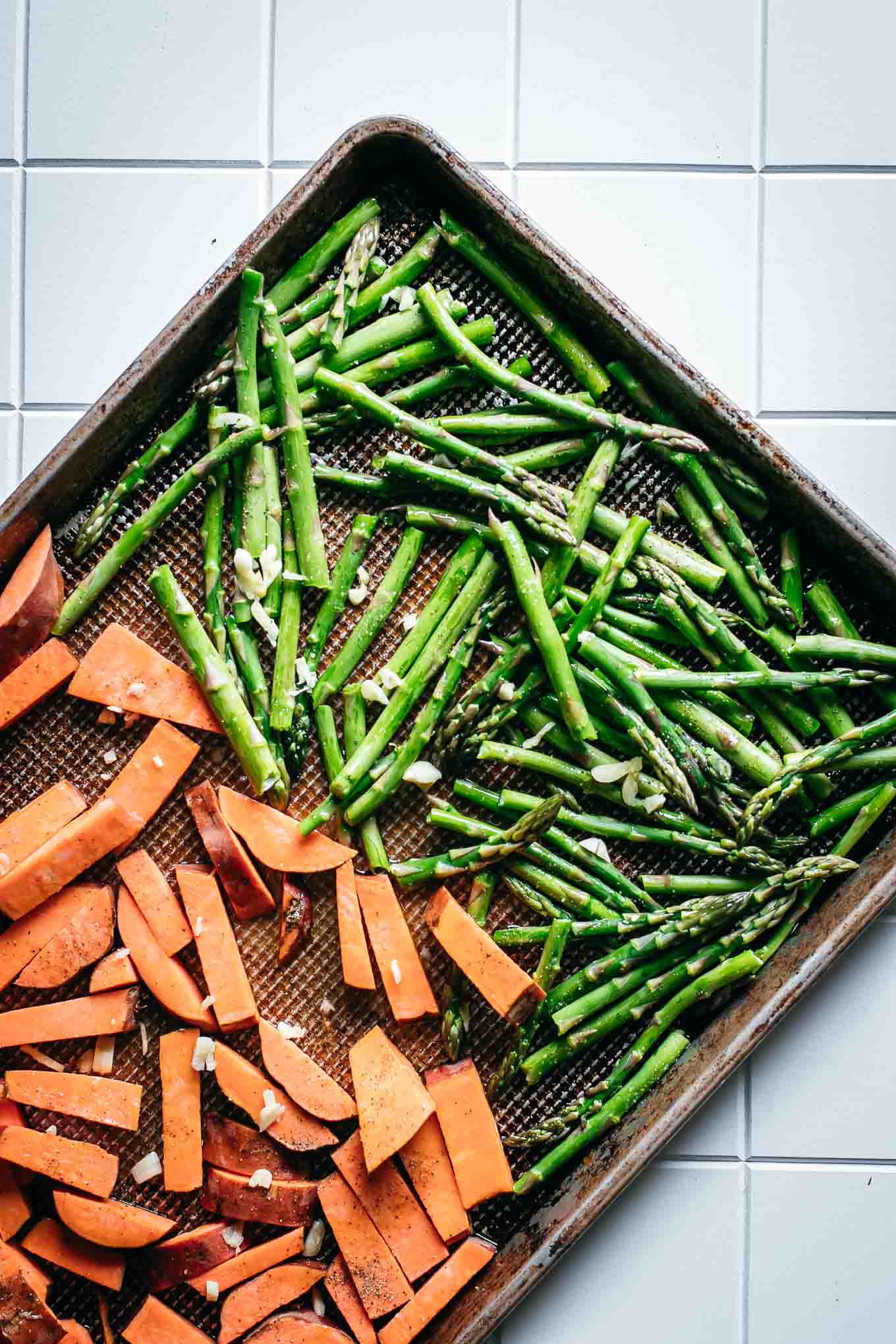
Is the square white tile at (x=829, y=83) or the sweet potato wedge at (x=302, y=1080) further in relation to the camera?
the square white tile at (x=829, y=83)

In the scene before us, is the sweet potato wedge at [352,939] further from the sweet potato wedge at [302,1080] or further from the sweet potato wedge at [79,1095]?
the sweet potato wedge at [79,1095]

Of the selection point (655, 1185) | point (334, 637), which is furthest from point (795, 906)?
point (334, 637)

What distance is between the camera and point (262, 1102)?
1.92m

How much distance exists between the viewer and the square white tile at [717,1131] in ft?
6.84

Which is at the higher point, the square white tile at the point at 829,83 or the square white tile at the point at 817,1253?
the square white tile at the point at 829,83

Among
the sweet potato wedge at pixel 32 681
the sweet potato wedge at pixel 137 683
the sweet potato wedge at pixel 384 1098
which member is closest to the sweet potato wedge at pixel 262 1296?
the sweet potato wedge at pixel 384 1098

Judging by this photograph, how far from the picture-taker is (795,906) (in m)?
1.98

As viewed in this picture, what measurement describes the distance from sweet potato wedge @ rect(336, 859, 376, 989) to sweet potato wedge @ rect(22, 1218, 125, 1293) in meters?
0.71

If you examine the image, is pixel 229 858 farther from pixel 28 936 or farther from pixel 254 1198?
pixel 254 1198

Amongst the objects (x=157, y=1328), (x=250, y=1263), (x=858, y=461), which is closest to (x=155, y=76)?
(x=858, y=461)

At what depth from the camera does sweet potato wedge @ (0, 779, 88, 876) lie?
1938 millimetres

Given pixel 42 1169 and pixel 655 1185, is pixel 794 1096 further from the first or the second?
pixel 42 1169

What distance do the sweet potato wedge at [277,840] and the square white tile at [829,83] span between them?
5.59 feet

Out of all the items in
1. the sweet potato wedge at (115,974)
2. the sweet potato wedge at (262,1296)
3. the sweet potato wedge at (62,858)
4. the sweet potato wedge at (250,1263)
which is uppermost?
the sweet potato wedge at (62,858)
